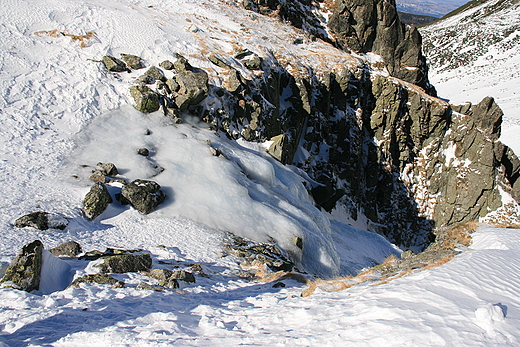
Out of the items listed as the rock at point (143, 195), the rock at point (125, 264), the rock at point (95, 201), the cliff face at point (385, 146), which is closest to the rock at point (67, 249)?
the rock at point (125, 264)

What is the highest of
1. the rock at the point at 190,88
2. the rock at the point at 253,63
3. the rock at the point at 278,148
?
the rock at the point at 253,63

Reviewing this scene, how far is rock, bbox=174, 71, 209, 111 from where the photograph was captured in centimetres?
2014

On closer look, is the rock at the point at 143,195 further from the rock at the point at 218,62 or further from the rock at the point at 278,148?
the rock at the point at 218,62

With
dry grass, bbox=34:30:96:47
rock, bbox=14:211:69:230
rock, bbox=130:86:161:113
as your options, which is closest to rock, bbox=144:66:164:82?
rock, bbox=130:86:161:113

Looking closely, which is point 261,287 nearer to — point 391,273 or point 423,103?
point 391,273

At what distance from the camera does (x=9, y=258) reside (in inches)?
303

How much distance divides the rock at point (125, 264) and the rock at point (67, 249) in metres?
1.19

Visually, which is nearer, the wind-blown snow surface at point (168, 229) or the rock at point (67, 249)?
the wind-blown snow surface at point (168, 229)

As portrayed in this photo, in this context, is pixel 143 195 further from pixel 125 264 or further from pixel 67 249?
pixel 125 264

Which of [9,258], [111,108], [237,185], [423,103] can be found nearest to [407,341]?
[9,258]

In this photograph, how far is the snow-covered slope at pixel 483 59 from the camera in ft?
207

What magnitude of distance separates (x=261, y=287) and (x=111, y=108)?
551 inches

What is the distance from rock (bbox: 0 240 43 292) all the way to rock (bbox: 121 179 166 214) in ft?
17.4

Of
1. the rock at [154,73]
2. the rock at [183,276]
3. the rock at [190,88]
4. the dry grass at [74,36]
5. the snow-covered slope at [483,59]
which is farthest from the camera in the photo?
the snow-covered slope at [483,59]
